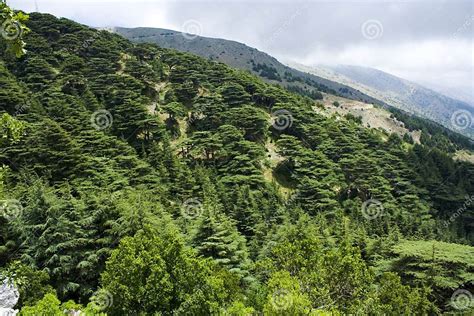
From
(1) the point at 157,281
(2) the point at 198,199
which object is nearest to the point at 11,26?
(1) the point at 157,281

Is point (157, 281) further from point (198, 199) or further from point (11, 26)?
point (198, 199)

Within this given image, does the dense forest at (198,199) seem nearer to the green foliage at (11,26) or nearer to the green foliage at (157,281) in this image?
the green foliage at (157,281)

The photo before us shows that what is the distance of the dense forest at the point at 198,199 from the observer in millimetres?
18219

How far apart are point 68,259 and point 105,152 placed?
22265 mm

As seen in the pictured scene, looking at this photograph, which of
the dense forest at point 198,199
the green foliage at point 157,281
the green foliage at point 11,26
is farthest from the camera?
the dense forest at point 198,199

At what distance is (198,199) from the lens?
143ft

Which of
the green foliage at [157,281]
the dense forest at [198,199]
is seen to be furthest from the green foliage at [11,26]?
the green foliage at [157,281]

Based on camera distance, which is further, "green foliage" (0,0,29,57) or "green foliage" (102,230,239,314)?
"green foliage" (102,230,239,314)

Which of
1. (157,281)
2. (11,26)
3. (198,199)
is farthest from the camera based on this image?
(198,199)

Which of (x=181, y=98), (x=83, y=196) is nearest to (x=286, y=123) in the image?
(x=181, y=98)

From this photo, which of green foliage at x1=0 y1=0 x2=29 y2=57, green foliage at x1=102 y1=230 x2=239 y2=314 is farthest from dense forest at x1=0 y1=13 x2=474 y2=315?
green foliage at x1=0 y1=0 x2=29 y2=57

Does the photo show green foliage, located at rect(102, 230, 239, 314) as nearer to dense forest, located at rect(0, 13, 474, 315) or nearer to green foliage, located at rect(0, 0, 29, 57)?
dense forest, located at rect(0, 13, 474, 315)

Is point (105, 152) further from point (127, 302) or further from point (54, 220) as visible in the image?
point (127, 302)

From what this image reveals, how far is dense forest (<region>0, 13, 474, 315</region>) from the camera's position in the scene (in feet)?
59.8
